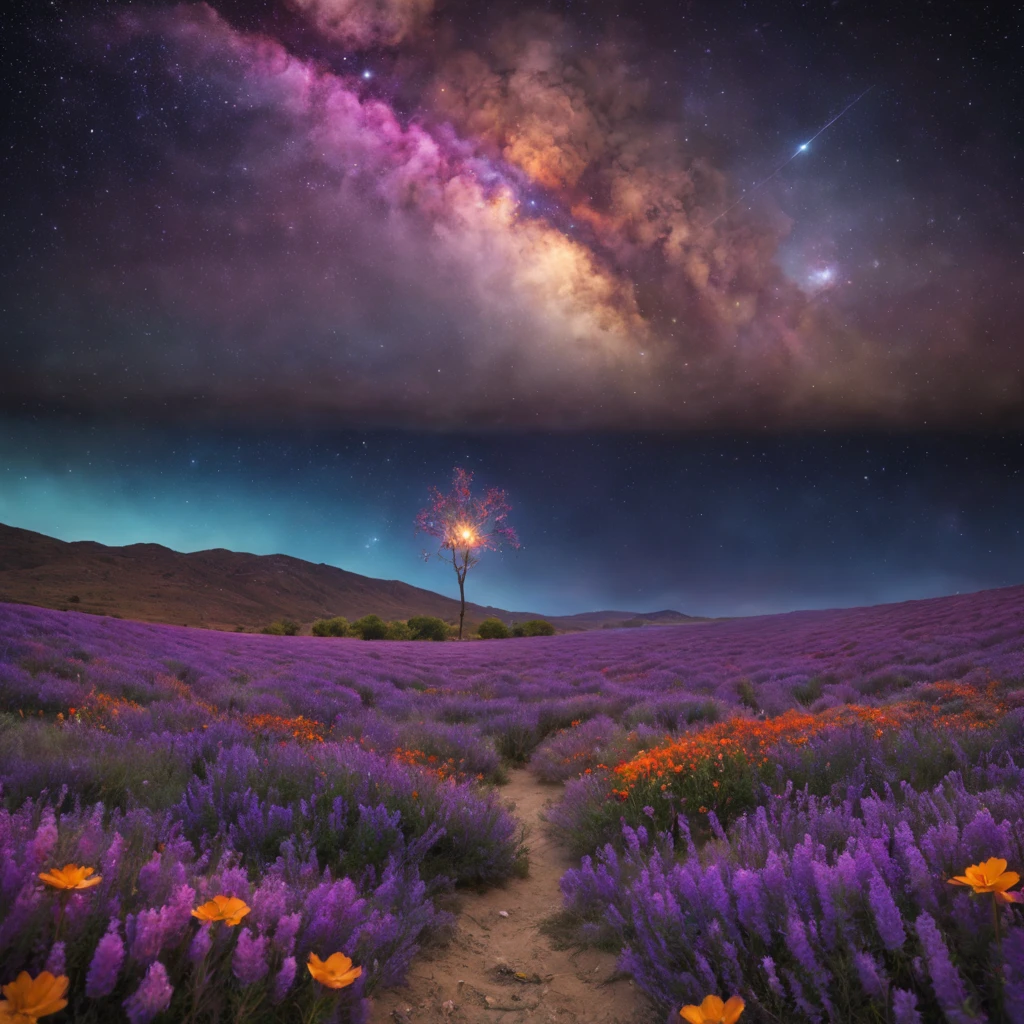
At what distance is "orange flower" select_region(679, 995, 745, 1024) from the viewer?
129cm

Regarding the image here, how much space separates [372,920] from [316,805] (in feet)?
5.17

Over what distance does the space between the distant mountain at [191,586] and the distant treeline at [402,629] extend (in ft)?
45.0

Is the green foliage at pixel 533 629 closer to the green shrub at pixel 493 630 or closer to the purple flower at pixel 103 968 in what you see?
the green shrub at pixel 493 630

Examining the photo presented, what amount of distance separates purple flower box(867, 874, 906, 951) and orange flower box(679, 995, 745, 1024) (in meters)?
0.62

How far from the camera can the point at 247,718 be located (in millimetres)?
6516

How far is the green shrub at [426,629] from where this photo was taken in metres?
46.4

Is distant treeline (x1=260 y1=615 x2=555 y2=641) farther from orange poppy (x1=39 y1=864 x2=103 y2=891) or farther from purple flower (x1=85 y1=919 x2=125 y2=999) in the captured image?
purple flower (x1=85 y1=919 x2=125 y2=999)

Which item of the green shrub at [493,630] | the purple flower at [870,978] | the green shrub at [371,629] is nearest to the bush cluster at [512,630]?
the green shrub at [493,630]

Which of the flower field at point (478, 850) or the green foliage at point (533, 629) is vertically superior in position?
the flower field at point (478, 850)

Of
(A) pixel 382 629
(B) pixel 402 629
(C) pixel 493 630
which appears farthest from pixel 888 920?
(C) pixel 493 630

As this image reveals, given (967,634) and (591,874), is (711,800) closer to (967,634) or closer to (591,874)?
(591,874)

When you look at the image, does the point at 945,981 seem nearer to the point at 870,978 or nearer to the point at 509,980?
the point at 870,978

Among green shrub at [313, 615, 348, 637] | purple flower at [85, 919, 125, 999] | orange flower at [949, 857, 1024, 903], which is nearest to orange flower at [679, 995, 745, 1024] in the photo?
orange flower at [949, 857, 1024, 903]

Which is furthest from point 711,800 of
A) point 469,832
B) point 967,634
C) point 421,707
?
point 967,634
